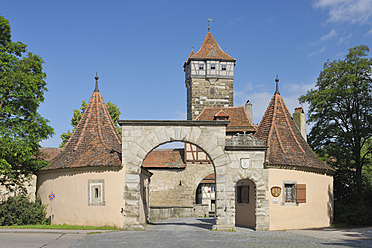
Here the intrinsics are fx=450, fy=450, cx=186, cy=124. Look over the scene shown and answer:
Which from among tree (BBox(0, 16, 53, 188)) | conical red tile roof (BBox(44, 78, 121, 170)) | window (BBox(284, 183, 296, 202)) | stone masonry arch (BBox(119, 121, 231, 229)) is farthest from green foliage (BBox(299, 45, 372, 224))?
tree (BBox(0, 16, 53, 188))

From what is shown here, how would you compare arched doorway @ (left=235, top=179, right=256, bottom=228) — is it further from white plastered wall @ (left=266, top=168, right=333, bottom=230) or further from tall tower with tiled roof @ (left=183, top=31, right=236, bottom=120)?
tall tower with tiled roof @ (left=183, top=31, right=236, bottom=120)

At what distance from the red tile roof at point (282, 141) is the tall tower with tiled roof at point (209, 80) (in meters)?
25.0

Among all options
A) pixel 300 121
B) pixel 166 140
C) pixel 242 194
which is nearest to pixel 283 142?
pixel 242 194

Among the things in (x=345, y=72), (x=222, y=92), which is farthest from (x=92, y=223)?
(x=222, y=92)

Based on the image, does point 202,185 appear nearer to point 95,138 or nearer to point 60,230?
point 95,138

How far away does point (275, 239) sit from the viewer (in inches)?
626

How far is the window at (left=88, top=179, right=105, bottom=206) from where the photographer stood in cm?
1991

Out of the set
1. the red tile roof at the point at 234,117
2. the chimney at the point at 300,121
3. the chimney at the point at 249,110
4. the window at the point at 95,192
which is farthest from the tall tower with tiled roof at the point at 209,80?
the window at the point at 95,192

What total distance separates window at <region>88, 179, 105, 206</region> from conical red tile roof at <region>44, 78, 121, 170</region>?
83 cm

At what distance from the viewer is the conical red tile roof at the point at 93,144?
798 inches

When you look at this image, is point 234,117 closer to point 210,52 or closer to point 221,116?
point 221,116

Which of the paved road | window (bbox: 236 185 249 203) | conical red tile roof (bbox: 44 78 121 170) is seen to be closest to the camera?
the paved road

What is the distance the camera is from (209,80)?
49.1 m

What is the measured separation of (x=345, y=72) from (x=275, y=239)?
13.9 meters
